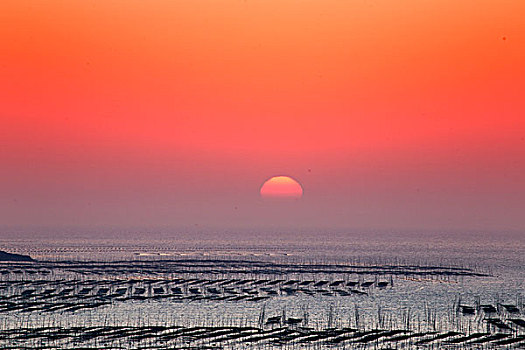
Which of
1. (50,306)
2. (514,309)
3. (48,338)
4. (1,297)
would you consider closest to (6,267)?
(1,297)

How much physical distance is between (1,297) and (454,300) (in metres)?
59.4

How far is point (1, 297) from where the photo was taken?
91.6 m

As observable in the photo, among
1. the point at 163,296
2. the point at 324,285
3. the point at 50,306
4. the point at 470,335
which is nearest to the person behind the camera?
the point at 470,335

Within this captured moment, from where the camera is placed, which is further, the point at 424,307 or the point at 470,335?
the point at 424,307

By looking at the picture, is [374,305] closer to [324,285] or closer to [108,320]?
[324,285]

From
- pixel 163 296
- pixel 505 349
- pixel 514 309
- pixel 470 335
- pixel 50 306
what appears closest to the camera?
pixel 505 349

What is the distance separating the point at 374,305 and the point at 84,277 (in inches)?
2076

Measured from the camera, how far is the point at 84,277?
403 ft

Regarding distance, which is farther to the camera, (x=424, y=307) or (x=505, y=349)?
(x=424, y=307)

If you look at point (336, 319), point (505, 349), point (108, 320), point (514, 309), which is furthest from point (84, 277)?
point (505, 349)

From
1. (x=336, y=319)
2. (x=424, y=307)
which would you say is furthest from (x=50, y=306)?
(x=424, y=307)

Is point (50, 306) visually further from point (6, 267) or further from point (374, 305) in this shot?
point (6, 267)

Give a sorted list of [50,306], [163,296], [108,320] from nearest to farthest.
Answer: [108,320] < [50,306] < [163,296]

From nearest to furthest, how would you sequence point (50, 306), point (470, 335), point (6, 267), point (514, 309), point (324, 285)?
point (470, 335), point (50, 306), point (514, 309), point (324, 285), point (6, 267)
